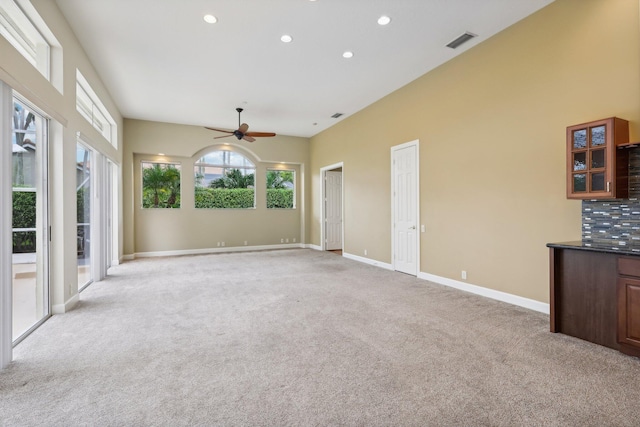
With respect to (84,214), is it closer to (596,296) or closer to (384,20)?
(384,20)

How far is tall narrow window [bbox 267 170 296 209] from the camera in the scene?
10102 mm

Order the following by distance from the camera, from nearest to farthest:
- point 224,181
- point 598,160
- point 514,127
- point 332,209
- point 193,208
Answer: point 598,160 < point 514,127 < point 193,208 < point 224,181 < point 332,209

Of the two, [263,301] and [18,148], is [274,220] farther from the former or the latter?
[18,148]

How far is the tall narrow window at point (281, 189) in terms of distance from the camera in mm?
Answer: 10102

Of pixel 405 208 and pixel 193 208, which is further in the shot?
pixel 193 208

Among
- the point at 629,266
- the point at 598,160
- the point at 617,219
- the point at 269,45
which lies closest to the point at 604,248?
the point at 629,266

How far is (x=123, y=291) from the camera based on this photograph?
495 cm

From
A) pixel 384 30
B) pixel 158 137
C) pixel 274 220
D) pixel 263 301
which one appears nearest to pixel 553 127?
pixel 384 30

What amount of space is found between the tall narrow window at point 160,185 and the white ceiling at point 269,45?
2043 mm

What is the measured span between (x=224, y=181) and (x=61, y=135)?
5.73m

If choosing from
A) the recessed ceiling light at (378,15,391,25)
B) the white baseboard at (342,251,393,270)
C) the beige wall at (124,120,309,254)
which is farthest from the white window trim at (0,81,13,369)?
the beige wall at (124,120,309,254)

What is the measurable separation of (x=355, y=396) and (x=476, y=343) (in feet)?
4.76

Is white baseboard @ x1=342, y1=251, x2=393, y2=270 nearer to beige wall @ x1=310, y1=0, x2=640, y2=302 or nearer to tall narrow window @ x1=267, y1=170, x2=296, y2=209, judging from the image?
beige wall @ x1=310, y1=0, x2=640, y2=302

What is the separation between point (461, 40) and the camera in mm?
4410
